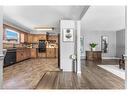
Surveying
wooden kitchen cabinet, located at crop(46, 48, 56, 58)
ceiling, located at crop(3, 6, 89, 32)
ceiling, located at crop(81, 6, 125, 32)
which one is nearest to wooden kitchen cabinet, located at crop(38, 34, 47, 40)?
wooden kitchen cabinet, located at crop(46, 48, 56, 58)

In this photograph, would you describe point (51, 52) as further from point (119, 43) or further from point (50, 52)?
point (119, 43)

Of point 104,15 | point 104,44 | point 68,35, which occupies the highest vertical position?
point 104,15

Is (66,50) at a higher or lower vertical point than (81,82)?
higher

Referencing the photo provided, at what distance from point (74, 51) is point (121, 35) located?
688 centimetres

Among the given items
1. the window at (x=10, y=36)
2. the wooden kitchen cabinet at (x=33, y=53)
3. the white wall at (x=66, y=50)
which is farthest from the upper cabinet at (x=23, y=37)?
the white wall at (x=66, y=50)

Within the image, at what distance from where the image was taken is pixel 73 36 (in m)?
6.79

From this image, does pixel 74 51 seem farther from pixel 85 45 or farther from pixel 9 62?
pixel 85 45

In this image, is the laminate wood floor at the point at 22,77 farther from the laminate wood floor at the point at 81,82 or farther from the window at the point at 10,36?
the window at the point at 10,36

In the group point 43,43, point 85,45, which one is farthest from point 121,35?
point 43,43

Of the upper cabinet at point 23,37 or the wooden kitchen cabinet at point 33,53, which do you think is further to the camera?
the wooden kitchen cabinet at point 33,53

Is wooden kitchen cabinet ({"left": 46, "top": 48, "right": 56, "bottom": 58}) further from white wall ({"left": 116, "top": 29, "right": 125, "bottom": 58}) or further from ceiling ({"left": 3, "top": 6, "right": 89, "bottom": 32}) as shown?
ceiling ({"left": 3, "top": 6, "right": 89, "bottom": 32})

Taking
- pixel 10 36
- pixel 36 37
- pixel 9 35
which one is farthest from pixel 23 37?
pixel 9 35

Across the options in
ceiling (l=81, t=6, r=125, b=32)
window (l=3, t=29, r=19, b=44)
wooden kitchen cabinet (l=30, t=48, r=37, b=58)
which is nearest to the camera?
ceiling (l=81, t=6, r=125, b=32)

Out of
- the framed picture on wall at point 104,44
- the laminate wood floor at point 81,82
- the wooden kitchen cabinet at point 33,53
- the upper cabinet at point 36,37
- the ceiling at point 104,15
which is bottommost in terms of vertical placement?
the laminate wood floor at point 81,82
